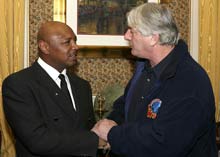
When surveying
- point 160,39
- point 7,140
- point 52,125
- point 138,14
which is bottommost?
point 7,140

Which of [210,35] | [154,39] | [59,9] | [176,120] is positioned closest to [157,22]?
[154,39]

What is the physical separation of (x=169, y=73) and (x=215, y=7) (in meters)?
2.14

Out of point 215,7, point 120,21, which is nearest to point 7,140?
point 120,21

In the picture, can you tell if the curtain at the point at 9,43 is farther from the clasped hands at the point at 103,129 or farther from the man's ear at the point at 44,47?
the clasped hands at the point at 103,129

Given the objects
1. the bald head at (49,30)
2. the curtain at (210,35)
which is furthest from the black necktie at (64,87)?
the curtain at (210,35)

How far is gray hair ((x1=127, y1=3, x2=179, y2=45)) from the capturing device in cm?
214

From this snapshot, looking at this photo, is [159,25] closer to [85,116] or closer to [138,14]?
[138,14]

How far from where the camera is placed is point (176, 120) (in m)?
1.95

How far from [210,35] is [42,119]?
2.13m

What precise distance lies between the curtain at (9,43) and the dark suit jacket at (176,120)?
63.9 inches

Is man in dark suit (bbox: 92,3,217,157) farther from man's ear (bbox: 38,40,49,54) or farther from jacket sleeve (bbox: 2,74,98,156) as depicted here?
man's ear (bbox: 38,40,49,54)

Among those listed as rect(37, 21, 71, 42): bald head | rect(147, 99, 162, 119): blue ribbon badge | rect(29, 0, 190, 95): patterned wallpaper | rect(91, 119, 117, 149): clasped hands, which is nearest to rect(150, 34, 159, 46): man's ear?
rect(147, 99, 162, 119): blue ribbon badge

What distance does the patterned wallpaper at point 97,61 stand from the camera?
11.9ft

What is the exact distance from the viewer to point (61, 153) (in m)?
2.45
